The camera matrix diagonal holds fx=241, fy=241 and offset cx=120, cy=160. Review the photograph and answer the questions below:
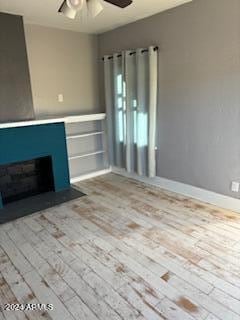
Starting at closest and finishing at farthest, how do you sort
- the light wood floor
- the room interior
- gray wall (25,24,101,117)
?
the light wood floor
the room interior
gray wall (25,24,101,117)

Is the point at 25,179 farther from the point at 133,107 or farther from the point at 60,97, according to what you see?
the point at 133,107

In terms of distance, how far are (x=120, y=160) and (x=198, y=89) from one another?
1.73 metres

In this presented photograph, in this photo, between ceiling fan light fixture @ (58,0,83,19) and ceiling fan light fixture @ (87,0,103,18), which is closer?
ceiling fan light fixture @ (58,0,83,19)

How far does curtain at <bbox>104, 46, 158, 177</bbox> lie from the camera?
335 centimetres

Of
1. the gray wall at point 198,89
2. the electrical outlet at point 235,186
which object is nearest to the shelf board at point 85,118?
the gray wall at point 198,89

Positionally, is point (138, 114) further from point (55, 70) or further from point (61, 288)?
point (61, 288)

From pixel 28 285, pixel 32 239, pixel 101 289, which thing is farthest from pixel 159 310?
pixel 32 239

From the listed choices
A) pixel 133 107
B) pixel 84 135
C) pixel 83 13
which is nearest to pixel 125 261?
pixel 133 107

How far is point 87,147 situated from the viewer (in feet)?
14.1

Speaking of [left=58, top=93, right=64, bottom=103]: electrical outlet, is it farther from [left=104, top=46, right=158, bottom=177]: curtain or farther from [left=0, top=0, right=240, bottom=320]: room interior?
[left=104, top=46, right=158, bottom=177]: curtain

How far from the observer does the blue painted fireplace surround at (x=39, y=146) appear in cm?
304

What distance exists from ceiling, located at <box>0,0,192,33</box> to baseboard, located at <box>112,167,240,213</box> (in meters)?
2.27

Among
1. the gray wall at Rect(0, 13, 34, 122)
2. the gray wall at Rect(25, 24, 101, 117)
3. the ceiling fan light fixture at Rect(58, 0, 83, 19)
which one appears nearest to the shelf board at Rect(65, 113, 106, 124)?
the gray wall at Rect(25, 24, 101, 117)

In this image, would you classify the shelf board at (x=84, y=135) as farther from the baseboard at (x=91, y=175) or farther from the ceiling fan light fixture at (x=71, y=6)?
the ceiling fan light fixture at (x=71, y=6)
